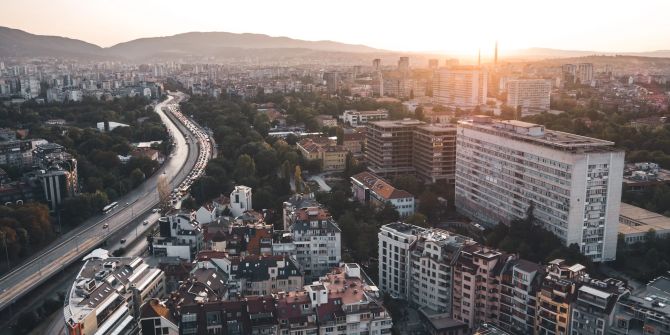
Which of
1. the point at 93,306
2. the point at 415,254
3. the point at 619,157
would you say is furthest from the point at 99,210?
the point at 619,157

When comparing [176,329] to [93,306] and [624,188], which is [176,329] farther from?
[624,188]

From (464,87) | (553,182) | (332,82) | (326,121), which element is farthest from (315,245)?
(332,82)

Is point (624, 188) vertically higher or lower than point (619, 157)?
lower

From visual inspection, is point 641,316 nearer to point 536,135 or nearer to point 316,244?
point 316,244

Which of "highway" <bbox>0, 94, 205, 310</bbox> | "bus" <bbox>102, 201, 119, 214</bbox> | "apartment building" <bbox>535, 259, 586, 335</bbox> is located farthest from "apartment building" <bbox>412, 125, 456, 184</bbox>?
"bus" <bbox>102, 201, 119, 214</bbox>

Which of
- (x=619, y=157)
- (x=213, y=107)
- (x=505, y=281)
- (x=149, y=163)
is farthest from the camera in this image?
(x=213, y=107)
